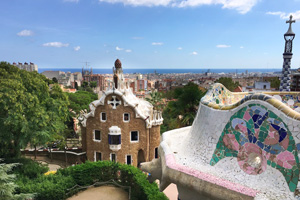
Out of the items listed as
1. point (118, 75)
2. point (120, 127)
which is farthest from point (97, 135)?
point (118, 75)

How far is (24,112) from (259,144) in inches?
508

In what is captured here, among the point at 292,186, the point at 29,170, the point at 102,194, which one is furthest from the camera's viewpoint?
the point at 29,170

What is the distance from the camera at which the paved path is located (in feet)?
39.1

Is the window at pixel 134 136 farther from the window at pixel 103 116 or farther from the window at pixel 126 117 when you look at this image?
the window at pixel 103 116

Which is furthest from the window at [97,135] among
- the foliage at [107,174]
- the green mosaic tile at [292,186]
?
the green mosaic tile at [292,186]

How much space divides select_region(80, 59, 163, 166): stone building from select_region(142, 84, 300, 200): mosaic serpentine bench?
932 cm

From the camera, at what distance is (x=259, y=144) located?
6523mm

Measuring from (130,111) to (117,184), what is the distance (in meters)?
6.41

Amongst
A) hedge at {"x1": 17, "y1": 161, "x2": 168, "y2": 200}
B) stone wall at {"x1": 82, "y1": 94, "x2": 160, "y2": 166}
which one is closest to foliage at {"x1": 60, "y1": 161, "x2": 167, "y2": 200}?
hedge at {"x1": 17, "y1": 161, "x2": 168, "y2": 200}

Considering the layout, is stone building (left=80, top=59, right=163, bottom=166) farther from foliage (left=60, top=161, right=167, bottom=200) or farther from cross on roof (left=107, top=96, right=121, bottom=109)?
foliage (left=60, top=161, right=167, bottom=200)

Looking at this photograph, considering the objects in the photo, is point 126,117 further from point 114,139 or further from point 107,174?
point 107,174

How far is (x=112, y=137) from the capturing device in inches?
688

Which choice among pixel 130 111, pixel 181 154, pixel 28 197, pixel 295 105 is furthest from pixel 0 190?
pixel 295 105

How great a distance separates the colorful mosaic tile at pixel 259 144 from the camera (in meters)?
5.93
